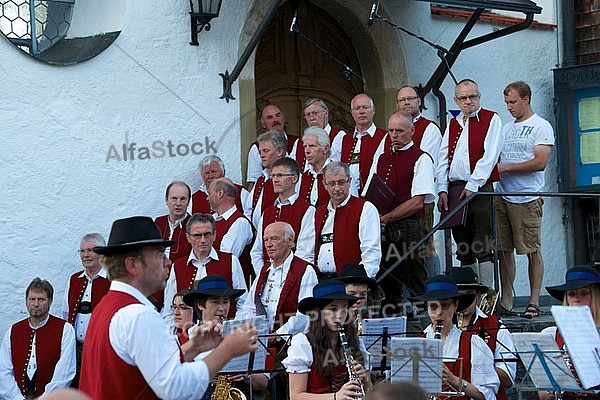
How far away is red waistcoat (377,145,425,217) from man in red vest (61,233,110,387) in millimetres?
2365

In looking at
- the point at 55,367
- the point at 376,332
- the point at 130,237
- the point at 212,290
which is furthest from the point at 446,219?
the point at 130,237

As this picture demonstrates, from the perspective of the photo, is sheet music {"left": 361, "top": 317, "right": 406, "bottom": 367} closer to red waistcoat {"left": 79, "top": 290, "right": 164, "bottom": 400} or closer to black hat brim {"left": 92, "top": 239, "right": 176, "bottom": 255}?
black hat brim {"left": 92, "top": 239, "right": 176, "bottom": 255}

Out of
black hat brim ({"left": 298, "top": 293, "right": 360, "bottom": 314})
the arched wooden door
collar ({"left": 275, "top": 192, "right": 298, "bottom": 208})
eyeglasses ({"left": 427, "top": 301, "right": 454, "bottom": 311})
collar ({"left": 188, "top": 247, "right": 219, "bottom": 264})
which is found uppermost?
the arched wooden door

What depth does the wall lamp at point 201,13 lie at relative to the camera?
10609mm

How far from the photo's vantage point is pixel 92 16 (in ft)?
34.9

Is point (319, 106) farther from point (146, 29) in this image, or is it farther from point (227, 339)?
point (227, 339)

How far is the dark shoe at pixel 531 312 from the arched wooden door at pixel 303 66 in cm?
347

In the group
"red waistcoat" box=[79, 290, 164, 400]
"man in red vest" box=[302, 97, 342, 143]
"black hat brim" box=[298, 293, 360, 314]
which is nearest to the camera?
"red waistcoat" box=[79, 290, 164, 400]

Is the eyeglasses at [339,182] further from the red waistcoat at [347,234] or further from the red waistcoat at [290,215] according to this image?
the red waistcoat at [290,215]

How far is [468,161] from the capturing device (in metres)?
9.77

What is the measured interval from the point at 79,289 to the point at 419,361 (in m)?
3.85

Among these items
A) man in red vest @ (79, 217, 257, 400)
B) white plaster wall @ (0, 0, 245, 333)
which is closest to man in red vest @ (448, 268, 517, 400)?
man in red vest @ (79, 217, 257, 400)

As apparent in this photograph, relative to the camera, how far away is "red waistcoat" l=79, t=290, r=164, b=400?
501 centimetres

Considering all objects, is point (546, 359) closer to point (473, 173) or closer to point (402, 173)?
point (402, 173)
